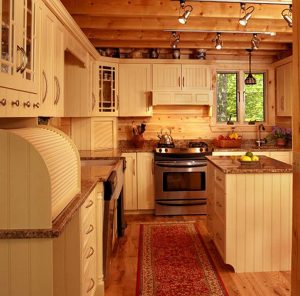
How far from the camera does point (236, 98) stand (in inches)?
227

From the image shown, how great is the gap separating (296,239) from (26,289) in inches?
48.0

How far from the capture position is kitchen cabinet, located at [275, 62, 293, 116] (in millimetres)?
5004

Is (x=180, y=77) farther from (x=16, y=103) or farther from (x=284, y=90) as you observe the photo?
(x=16, y=103)

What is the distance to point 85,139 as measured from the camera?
4.93 m

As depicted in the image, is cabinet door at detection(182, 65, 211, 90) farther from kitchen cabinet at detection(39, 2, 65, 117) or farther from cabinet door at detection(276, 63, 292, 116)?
kitchen cabinet at detection(39, 2, 65, 117)

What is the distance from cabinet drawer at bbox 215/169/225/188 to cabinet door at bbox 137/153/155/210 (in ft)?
5.71

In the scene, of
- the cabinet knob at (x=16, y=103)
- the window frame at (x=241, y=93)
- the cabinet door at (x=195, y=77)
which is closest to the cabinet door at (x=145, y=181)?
the cabinet door at (x=195, y=77)

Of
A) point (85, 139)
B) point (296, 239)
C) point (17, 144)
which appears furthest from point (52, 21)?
point (85, 139)

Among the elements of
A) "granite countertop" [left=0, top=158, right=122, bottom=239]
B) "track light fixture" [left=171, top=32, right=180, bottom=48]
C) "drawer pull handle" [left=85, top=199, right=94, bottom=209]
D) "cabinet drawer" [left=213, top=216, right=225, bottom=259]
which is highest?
"track light fixture" [left=171, top=32, right=180, bottom=48]

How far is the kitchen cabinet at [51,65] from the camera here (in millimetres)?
2355

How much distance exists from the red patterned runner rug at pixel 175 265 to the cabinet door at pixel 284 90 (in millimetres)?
2303

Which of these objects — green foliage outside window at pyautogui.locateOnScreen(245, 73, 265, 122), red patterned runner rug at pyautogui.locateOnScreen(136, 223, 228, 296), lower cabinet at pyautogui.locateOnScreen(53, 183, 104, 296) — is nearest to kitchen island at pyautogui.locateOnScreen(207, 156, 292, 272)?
red patterned runner rug at pyautogui.locateOnScreen(136, 223, 228, 296)

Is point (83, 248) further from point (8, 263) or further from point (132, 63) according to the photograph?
point (132, 63)

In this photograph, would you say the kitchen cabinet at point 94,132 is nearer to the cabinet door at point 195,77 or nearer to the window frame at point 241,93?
the cabinet door at point 195,77
